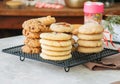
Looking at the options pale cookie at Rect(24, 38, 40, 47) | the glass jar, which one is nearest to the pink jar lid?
the glass jar

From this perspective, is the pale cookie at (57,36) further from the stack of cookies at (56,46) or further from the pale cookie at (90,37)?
the pale cookie at (90,37)

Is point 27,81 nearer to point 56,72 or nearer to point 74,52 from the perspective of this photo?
point 56,72

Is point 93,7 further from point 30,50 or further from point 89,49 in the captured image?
point 30,50

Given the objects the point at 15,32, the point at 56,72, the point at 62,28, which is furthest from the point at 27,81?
the point at 15,32

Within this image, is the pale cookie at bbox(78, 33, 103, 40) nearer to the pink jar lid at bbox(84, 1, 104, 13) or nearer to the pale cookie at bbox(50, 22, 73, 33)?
the pale cookie at bbox(50, 22, 73, 33)

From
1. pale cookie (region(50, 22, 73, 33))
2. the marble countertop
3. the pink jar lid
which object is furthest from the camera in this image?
the pink jar lid

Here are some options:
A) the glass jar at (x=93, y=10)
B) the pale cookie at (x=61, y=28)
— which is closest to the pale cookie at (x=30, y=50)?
the pale cookie at (x=61, y=28)

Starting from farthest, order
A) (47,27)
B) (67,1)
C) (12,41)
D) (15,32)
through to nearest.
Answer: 1. (15,32)
2. (67,1)
3. (12,41)
4. (47,27)

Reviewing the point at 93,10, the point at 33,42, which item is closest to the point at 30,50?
the point at 33,42
